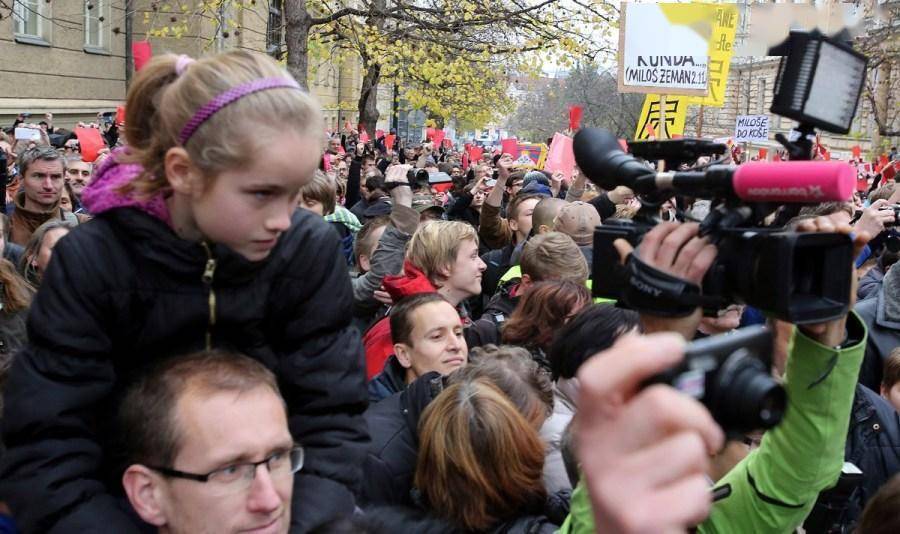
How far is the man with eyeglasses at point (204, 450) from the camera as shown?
186 cm

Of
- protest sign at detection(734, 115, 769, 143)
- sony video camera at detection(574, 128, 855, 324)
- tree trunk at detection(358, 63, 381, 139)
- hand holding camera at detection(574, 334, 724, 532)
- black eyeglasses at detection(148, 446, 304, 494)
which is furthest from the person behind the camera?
tree trunk at detection(358, 63, 381, 139)

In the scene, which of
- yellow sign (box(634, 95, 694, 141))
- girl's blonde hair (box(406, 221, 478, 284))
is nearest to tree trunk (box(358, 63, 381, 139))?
yellow sign (box(634, 95, 694, 141))

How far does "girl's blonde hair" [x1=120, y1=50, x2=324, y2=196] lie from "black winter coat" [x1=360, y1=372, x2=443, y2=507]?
1.20 m

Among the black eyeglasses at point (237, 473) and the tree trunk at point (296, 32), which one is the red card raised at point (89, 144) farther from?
the black eyeglasses at point (237, 473)

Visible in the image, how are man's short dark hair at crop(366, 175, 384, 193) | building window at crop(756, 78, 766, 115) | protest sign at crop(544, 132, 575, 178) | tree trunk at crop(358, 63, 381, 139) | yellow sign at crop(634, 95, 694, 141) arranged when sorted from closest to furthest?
building window at crop(756, 78, 766, 115)
man's short dark hair at crop(366, 175, 384, 193)
yellow sign at crop(634, 95, 694, 141)
protest sign at crop(544, 132, 575, 178)
tree trunk at crop(358, 63, 381, 139)

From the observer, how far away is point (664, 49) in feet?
28.5

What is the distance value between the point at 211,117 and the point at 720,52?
31.4 feet

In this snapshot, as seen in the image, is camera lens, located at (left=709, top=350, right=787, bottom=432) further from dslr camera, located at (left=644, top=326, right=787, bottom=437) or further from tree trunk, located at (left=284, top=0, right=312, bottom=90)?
tree trunk, located at (left=284, top=0, right=312, bottom=90)

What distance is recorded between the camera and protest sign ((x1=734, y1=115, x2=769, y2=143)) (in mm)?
14367

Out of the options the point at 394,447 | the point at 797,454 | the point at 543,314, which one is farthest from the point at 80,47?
the point at 797,454

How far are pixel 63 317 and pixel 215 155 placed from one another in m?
0.44

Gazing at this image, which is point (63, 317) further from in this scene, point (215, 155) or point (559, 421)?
point (559, 421)

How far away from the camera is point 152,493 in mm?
1897

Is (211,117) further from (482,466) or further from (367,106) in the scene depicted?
(367,106)
